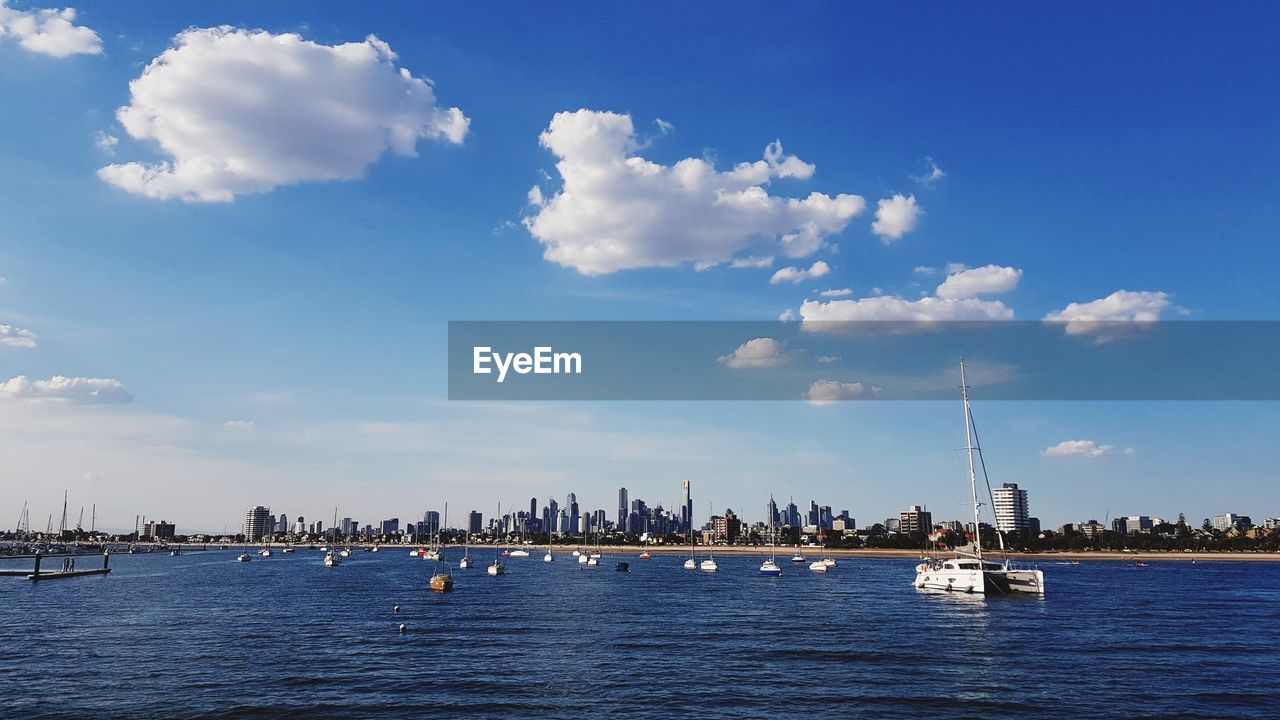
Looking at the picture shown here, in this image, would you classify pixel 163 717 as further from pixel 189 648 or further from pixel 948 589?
pixel 948 589

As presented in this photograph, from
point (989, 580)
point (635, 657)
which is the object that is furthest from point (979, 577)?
point (635, 657)

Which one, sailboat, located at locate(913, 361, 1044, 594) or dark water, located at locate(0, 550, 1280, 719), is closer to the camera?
dark water, located at locate(0, 550, 1280, 719)

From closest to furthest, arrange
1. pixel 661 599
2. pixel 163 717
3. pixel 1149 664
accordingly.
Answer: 1. pixel 163 717
2. pixel 1149 664
3. pixel 661 599

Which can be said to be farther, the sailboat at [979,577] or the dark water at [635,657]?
the sailboat at [979,577]

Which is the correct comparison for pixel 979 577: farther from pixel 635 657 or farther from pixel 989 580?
pixel 635 657

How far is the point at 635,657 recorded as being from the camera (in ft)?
198

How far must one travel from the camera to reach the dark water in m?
45.1

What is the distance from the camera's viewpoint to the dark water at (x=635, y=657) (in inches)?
1774

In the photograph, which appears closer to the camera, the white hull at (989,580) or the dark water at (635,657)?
the dark water at (635,657)

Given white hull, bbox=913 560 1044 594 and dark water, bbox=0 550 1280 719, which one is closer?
dark water, bbox=0 550 1280 719

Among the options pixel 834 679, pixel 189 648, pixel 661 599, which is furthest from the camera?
pixel 661 599

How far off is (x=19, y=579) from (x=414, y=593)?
315 ft

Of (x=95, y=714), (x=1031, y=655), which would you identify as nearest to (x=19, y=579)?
(x=95, y=714)

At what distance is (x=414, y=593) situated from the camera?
124 meters
